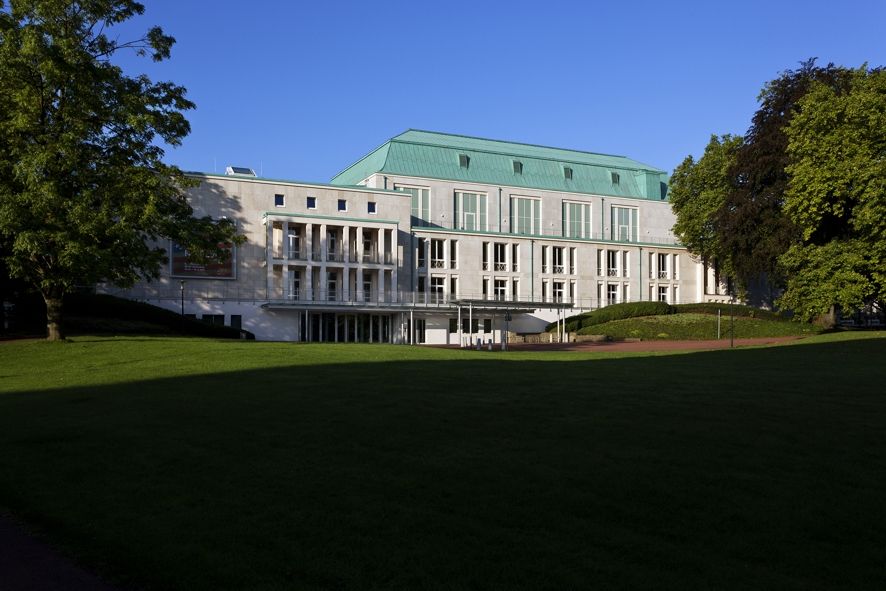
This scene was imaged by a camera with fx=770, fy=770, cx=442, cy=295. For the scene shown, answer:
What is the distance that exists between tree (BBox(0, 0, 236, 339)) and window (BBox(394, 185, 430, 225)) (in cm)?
3740

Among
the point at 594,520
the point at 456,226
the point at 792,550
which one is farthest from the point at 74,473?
the point at 456,226

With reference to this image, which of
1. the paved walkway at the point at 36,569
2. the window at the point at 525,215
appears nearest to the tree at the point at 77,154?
the paved walkway at the point at 36,569

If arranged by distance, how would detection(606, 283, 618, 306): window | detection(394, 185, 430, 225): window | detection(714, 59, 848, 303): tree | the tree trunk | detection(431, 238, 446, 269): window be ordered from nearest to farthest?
the tree trunk
detection(714, 59, 848, 303): tree
detection(431, 238, 446, 269): window
detection(394, 185, 430, 225): window
detection(606, 283, 618, 306): window

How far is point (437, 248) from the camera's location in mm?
66750

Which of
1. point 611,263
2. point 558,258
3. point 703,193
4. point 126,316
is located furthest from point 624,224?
point 126,316

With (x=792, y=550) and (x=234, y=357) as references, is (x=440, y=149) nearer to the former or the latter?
(x=234, y=357)

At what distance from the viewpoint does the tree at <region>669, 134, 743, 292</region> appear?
211ft

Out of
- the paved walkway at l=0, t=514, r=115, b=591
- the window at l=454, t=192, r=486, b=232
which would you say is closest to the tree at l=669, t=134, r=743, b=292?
the window at l=454, t=192, r=486, b=232

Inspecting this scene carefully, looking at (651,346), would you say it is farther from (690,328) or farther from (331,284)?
(331,284)

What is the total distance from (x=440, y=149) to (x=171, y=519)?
67081 mm

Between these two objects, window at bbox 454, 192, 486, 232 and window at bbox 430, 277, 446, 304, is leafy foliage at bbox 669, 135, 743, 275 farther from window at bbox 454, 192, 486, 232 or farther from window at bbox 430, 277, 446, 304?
window at bbox 430, 277, 446, 304

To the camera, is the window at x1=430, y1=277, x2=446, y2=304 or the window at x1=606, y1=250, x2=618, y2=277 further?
the window at x1=606, y1=250, x2=618, y2=277

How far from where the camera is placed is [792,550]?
605 centimetres

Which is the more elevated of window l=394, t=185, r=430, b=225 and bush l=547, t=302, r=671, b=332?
window l=394, t=185, r=430, b=225
